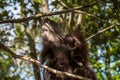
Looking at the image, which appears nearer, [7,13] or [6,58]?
[7,13]

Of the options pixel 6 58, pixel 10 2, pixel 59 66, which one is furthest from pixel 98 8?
pixel 59 66

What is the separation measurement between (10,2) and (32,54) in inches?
165

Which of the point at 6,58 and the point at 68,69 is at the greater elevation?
the point at 68,69

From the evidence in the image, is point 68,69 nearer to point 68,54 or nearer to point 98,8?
point 68,54

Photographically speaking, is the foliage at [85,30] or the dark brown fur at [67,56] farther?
the foliage at [85,30]

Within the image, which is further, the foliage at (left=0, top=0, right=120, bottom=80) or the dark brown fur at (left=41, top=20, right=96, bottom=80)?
the foliage at (left=0, top=0, right=120, bottom=80)

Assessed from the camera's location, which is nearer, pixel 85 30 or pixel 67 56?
pixel 67 56

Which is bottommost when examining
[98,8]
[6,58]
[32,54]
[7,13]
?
[6,58]

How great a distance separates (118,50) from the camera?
42.5 ft

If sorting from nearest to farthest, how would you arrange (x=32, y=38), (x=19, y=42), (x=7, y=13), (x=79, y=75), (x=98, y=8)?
(x=79, y=75) → (x=7, y=13) → (x=98, y=8) → (x=32, y=38) → (x=19, y=42)

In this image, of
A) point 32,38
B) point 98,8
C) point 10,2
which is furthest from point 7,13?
point 32,38

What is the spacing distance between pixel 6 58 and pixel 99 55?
396 centimetres

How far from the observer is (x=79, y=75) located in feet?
18.2

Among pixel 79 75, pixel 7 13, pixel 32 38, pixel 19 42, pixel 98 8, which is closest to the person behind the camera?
pixel 79 75
